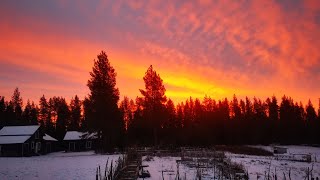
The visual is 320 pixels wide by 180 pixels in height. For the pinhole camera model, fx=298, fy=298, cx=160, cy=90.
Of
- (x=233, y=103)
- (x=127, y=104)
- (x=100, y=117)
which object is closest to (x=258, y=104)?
(x=233, y=103)

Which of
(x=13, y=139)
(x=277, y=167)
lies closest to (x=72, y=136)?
(x=13, y=139)

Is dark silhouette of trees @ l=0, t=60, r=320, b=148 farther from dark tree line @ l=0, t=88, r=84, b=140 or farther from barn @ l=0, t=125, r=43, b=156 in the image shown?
barn @ l=0, t=125, r=43, b=156

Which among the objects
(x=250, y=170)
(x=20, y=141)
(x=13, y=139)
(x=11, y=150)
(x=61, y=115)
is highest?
(x=61, y=115)

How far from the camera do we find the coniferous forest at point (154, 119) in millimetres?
50650

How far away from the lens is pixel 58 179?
18.8 meters

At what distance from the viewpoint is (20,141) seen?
51.2m

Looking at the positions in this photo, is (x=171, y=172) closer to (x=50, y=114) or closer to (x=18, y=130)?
(x=18, y=130)

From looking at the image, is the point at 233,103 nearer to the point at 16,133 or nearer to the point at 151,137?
the point at 151,137

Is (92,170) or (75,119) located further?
(75,119)

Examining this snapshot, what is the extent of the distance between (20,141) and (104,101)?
53.5 feet

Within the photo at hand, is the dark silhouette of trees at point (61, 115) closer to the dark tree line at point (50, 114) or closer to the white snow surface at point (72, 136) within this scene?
the dark tree line at point (50, 114)

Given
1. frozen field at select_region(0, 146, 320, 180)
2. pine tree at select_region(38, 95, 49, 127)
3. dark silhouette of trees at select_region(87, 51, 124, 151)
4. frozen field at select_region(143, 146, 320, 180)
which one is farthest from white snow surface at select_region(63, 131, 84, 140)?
frozen field at select_region(143, 146, 320, 180)

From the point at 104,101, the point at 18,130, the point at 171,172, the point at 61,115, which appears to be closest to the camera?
the point at 171,172

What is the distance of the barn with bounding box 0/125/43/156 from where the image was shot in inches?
2008
